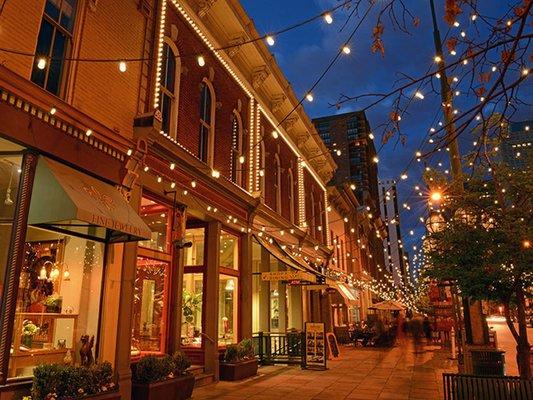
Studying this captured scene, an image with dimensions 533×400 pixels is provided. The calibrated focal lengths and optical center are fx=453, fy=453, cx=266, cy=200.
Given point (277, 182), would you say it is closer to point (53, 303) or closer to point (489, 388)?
point (53, 303)

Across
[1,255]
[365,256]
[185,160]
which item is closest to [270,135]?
[185,160]

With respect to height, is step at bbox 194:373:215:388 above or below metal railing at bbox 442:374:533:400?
below

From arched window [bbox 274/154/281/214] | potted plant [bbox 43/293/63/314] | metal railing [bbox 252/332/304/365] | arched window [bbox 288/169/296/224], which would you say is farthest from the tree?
arched window [bbox 288/169/296/224]

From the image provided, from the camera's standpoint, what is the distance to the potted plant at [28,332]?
277 inches

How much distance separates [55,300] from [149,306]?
9.24ft

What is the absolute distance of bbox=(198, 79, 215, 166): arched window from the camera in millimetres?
13029

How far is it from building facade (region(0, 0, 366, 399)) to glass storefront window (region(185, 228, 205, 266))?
3cm

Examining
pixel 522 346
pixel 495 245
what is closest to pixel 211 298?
pixel 495 245

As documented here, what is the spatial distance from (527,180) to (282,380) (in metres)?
7.90

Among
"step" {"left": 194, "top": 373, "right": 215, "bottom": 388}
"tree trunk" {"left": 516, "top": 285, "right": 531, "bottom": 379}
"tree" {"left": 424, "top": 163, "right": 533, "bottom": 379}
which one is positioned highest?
"tree" {"left": 424, "top": 163, "right": 533, "bottom": 379}

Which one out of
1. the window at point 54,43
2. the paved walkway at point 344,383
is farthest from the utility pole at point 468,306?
the window at point 54,43

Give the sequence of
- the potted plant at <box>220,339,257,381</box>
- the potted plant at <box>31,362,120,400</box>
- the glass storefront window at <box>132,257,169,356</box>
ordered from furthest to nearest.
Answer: the potted plant at <box>220,339,257,381</box> → the glass storefront window at <box>132,257,169,356</box> → the potted plant at <box>31,362,120,400</box>

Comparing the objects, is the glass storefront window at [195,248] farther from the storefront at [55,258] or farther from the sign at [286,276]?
the storefront at [55,258]

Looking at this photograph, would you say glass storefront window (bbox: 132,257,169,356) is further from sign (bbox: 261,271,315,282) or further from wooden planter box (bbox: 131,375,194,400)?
sign (bbox: 261,271,315,282)
